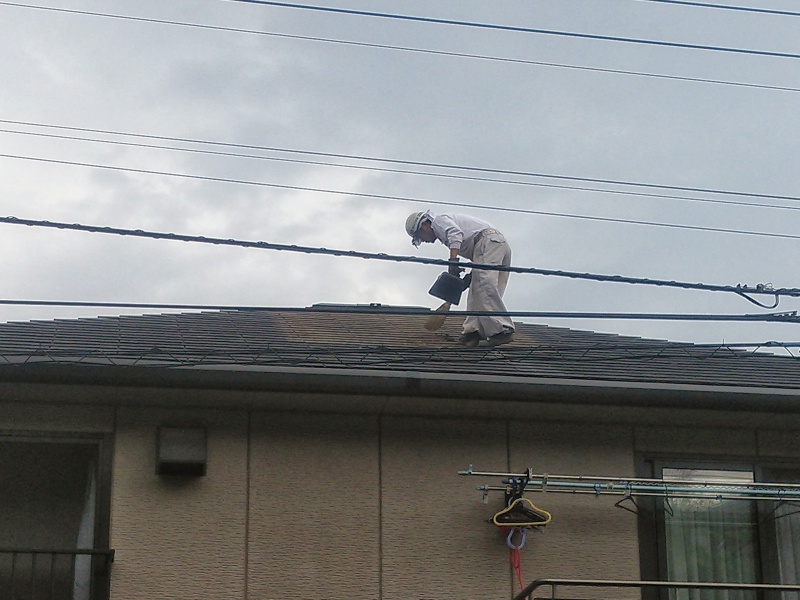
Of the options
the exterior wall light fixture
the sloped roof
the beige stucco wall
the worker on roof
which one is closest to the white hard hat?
the worker on roof

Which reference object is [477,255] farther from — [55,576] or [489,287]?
[55,576]

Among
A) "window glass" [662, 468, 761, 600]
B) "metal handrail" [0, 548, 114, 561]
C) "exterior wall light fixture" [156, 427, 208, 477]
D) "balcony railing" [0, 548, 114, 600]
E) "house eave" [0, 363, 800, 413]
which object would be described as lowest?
"balcony railing" [0, 548, 114, 600]

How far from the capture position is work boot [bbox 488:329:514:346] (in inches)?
413

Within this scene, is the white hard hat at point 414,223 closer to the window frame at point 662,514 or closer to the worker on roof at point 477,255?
the worker on roof at point 477,255

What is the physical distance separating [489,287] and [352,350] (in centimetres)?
177

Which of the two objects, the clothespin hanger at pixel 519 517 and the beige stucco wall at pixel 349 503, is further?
the clothespin hanger at pixel 519 517

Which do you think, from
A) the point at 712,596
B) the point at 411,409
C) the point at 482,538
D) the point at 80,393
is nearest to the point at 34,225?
the point at 80,393

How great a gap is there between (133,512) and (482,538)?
91.5 inches

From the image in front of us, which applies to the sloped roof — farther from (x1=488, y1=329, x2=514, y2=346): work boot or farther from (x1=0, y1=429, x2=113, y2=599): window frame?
(x1=0, y1=429, x2=113, y2=599): window frame

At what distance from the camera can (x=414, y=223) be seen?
36.5ft

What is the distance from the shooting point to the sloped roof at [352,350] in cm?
859

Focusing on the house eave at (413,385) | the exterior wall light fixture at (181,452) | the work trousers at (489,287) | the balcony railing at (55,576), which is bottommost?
the balcony railing at (55,576)

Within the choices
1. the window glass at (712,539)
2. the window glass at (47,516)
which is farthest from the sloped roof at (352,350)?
the window glass at (712,539)

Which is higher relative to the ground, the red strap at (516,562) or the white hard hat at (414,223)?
the white hard hat at (414,223)
